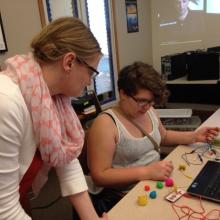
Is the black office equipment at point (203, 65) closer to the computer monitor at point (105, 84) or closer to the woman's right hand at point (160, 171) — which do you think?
the computer monitor at point (105, 84)

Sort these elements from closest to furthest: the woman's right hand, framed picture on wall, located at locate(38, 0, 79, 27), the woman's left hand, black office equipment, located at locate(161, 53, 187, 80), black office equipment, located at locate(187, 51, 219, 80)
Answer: the woman's right hand < the woman's left hand < framed picture on wall, located at locate(38, 0, 79, 27) < black office equipment, located at locate(187, 51, 219, 80) < black office equipment, located at locate(161, 53, 187, 80)

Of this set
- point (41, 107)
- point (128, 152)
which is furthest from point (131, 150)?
point (41, 107)

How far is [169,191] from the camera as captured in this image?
112cm

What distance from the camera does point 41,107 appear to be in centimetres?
79

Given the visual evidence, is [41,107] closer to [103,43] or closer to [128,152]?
[128,152]

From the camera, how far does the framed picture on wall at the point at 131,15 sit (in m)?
3.53

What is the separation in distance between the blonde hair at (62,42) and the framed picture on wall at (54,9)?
1930mm

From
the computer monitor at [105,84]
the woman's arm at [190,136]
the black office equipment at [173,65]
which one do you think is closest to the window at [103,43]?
the computer monitor at [105,84]

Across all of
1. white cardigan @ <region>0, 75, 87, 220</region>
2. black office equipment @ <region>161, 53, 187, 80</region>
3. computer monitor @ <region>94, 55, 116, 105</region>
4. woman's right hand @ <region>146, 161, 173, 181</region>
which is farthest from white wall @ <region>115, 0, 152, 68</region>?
white cardigan @ <region>0, 75, 87, 220</region>

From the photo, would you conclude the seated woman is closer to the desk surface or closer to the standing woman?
the desk surface

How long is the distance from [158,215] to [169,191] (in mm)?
163

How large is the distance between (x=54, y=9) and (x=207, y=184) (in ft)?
7.56

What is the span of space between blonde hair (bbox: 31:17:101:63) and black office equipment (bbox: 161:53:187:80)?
2.37m

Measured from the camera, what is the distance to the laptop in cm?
105
